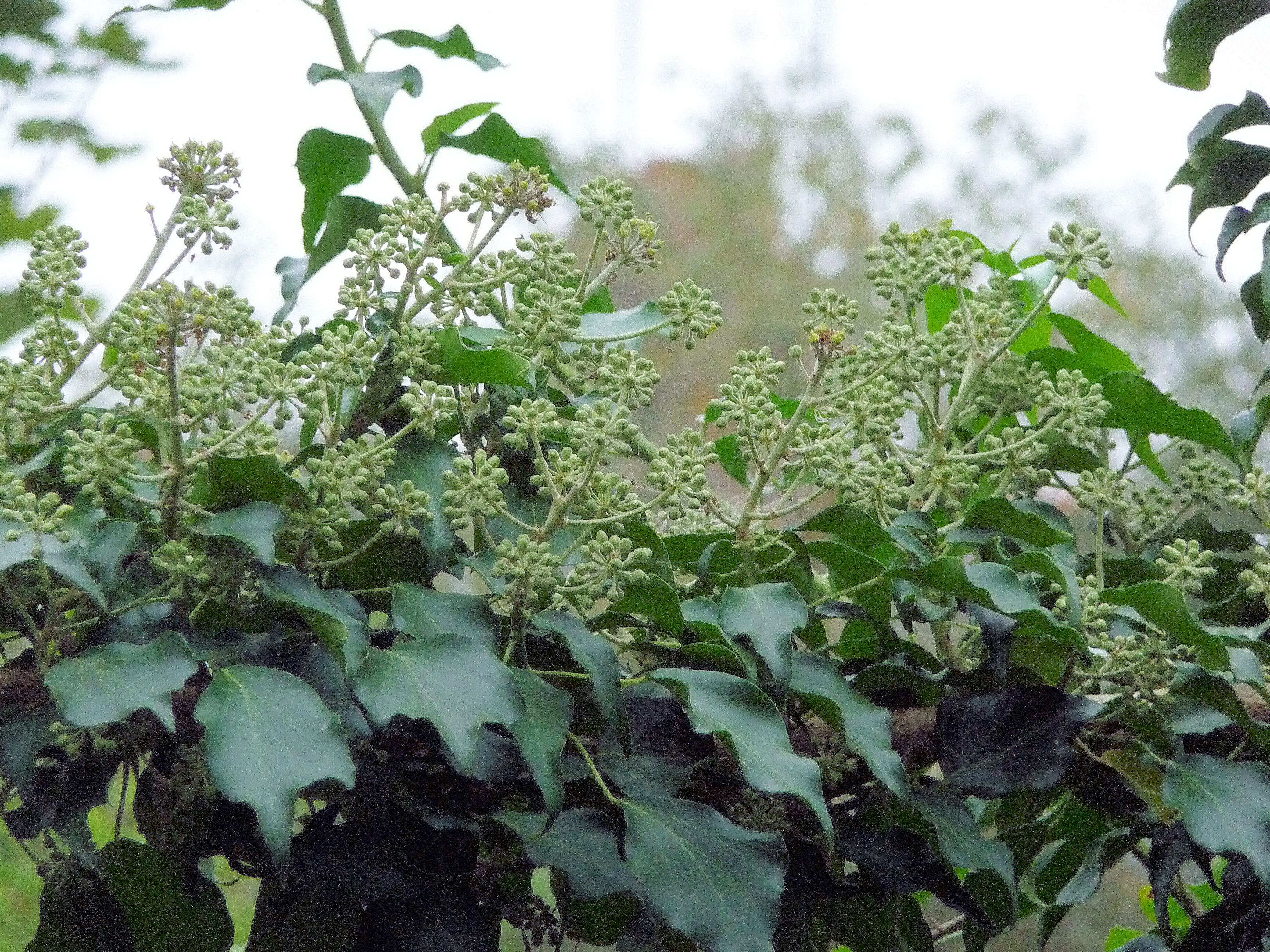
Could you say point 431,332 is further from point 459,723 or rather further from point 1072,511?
point 1072,511

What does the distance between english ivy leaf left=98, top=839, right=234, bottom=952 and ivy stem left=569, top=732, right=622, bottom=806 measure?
152 mm

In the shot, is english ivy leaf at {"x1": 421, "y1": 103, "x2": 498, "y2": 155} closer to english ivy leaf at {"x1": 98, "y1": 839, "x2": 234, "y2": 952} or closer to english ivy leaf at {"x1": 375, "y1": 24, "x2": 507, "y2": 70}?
english ivy leaf at {"x1": 375, "y1": 24, "x2": 507, "y2": 70}

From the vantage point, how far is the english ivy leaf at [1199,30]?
613mm

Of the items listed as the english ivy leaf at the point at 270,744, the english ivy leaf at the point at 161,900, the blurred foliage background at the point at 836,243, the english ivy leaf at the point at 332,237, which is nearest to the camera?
the english ivy leaf at the point at 270,744

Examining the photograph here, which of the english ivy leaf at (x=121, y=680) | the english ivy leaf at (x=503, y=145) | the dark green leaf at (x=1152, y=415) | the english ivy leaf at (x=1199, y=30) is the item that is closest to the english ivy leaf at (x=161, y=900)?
the english ivy leaf at (x=121, y=680)

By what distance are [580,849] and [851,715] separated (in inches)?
4.7

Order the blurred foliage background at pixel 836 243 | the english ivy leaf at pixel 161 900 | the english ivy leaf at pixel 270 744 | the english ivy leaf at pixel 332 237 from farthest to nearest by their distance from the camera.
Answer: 1. the blurred foliage background at pixel 836 243
2. the english ivy leaf at pixel 332 237
3. the english ivy leaf at pixel 161 900
4. the english ivy leaf at pixel 270 744

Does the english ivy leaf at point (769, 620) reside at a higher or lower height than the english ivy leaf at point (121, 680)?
higher

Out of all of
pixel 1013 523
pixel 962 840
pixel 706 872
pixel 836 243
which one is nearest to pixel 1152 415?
pixel 1013 523

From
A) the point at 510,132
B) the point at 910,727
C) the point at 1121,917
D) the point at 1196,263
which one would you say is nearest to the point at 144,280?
the point at 510,132

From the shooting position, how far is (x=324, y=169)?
1.92 ft

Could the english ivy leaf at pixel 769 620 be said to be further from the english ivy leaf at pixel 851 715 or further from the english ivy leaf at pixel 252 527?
the english ivy leaf at pixel 252 527

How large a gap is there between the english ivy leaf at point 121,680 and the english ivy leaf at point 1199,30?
611 millimetres

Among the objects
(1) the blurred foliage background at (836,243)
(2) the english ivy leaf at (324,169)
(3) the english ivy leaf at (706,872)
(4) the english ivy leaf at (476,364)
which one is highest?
(1) the blurred foliage background at (836,243)
